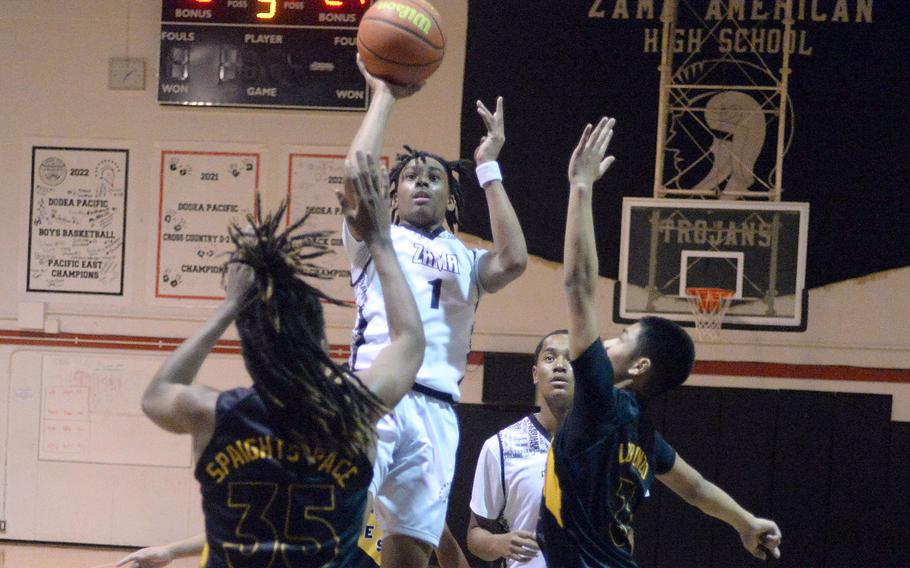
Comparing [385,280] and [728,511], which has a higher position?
[385,280]

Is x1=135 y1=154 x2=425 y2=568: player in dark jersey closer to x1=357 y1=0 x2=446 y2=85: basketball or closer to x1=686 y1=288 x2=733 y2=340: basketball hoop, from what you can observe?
x1=357 y1=0 x2=446 y2=85: basketball

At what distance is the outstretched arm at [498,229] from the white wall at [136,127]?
371 cm

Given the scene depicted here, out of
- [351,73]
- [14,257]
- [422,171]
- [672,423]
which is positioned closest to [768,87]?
[672,423]

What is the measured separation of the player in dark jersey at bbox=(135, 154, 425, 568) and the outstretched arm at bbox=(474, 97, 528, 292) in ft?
4.87

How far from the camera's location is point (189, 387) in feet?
7.16

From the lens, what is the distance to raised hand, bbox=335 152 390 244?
229 centimetres

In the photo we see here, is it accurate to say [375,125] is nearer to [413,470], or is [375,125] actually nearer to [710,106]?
[413,470]

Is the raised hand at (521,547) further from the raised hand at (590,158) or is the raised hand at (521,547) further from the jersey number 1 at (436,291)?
the raised hand at (590,158)

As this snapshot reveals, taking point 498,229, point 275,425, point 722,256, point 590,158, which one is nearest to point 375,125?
point 590,158

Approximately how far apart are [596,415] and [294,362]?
3.02 feet

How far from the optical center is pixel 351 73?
7.57 metres

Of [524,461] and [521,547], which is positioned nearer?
[521,547]

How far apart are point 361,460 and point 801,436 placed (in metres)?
5.61

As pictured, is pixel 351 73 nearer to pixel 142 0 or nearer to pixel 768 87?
pixel 142 0
